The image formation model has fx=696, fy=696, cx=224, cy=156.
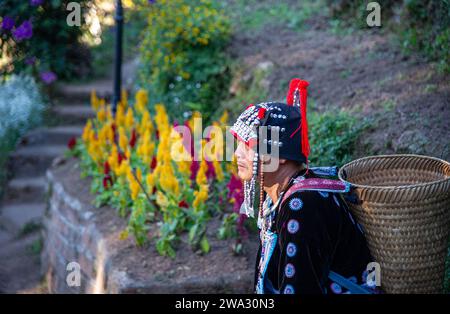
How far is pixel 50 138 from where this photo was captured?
360 inches

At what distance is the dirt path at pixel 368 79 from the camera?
170 inches

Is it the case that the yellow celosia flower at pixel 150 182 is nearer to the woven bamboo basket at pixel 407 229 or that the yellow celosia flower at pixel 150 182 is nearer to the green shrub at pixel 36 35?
the green shrub at pixel 36 35

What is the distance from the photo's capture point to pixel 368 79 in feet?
18.4

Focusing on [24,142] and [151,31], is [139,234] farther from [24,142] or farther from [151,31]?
[24,142]

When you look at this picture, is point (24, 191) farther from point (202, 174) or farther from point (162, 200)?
point (202, 174)

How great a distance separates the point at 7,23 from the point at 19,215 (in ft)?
9.43

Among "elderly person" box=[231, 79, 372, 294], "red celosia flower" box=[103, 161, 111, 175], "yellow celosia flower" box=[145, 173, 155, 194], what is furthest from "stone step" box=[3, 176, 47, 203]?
"elderly person" box=[231, 79, 372, 294]

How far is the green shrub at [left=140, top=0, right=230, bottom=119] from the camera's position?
6961 mm

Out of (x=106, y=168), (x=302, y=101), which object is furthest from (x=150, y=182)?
(x=302, y=101)

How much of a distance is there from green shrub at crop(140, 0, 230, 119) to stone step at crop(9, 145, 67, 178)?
206 centimetres

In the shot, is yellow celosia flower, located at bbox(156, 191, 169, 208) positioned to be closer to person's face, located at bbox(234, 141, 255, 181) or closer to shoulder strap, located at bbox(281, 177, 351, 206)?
person's face, located at bbox(234, 141, 255, 181)

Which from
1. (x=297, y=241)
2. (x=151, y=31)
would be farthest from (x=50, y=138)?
(x=297, y=241)

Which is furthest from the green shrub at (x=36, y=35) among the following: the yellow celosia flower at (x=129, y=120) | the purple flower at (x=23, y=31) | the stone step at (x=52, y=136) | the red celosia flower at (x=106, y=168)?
the red celosia flower at (x=106, y=168)
